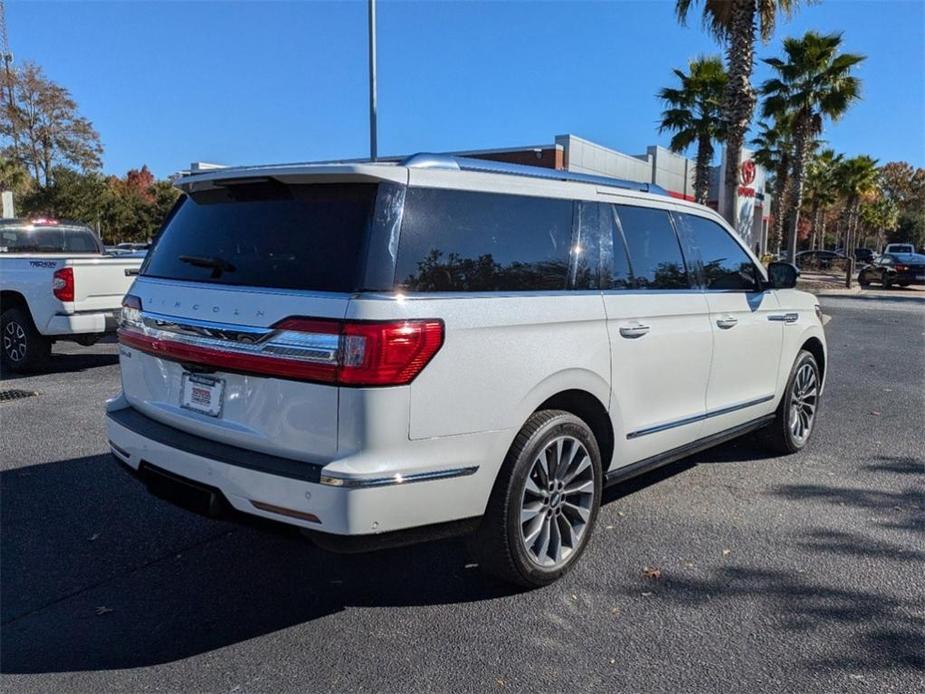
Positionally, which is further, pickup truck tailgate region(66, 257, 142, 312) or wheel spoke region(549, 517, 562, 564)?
pickup truck tailgate region(66, 257, 142, 312)

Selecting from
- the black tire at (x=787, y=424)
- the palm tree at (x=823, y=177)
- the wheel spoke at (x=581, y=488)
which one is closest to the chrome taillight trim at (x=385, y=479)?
the wheel spoke at (x=581, y=488)

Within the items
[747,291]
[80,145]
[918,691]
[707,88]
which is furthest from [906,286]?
[80,145]

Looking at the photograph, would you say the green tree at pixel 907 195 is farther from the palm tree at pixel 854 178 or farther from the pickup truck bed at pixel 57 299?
the pickup truck bed at pixel 57 299

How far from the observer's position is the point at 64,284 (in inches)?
334

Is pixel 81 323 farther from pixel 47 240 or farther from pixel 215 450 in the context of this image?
pixel 215 450

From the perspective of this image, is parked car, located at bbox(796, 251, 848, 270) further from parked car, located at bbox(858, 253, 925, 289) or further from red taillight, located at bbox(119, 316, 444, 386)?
red taillight, located at bbox(119, 316, 444, 386)

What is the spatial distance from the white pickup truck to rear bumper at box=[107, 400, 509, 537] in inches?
239

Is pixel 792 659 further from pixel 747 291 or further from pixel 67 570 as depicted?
pixel 67 570

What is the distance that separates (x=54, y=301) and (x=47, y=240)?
123 inches

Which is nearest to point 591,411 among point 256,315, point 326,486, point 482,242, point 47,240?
point 482,242

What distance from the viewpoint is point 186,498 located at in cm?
323

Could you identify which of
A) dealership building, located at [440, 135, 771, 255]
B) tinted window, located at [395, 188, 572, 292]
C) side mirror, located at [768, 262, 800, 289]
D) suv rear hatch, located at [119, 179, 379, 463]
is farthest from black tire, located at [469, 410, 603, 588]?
dealership building, located at [440, 135, 771, 255]

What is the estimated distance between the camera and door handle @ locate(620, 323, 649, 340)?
151 inches

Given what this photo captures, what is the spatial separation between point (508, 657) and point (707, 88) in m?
27.2
